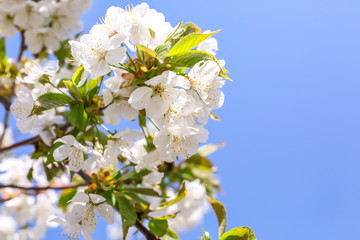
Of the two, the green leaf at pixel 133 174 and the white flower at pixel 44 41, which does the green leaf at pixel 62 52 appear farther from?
the green leaf at pixel 133 174

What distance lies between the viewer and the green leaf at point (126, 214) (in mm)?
1360

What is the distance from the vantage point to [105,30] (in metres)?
1.27

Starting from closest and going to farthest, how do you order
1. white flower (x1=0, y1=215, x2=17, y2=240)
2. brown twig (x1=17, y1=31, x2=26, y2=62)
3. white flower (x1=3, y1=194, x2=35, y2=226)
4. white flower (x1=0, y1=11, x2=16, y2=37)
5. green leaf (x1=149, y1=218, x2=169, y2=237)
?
green leaf (x1=149, y1=218, x2=169, y2=237), white flower (x1=0, y1=11, x2=16, y2=37), brown twig (x1=17, y1=31, x2=26, y2=62), white flower (x1=3, y1=194, x2=35, y2=226), white flower (x1=0, y1=215, x2=17, y2=240)

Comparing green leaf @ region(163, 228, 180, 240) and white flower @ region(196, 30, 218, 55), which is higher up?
white flower @ region(196, 30, 218, 55)

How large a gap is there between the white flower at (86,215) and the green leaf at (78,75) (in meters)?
0.46

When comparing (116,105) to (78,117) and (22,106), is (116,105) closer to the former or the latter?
(78,117)

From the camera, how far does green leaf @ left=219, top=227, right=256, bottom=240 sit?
1.24m

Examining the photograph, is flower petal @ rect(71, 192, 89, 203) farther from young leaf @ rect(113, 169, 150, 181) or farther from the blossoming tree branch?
young leaf @ rect(113, 169, 150, 181)

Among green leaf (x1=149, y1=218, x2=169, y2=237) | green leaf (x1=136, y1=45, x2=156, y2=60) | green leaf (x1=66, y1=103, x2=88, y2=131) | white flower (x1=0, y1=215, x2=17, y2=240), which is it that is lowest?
white flower (x1=0, y1=215, x2=17, y2=240)

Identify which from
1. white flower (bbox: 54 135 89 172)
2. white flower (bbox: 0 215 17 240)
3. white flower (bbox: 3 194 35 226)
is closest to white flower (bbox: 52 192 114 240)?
white flower (bbox: 54 135 89 172)

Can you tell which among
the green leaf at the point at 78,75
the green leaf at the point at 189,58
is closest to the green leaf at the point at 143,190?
the green leaf at the point at 78,75

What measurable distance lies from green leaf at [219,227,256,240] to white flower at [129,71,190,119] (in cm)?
48

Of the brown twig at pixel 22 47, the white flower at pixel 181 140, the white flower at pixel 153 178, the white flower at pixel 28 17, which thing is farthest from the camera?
the brown twig at pixel 22 47

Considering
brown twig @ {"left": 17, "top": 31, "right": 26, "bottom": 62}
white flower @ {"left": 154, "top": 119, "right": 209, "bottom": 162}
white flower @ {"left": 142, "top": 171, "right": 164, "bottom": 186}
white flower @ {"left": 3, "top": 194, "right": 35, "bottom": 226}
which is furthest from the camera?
white flower @ {"left": 3, "top": 194, "right": 35, "bottom": 226}
